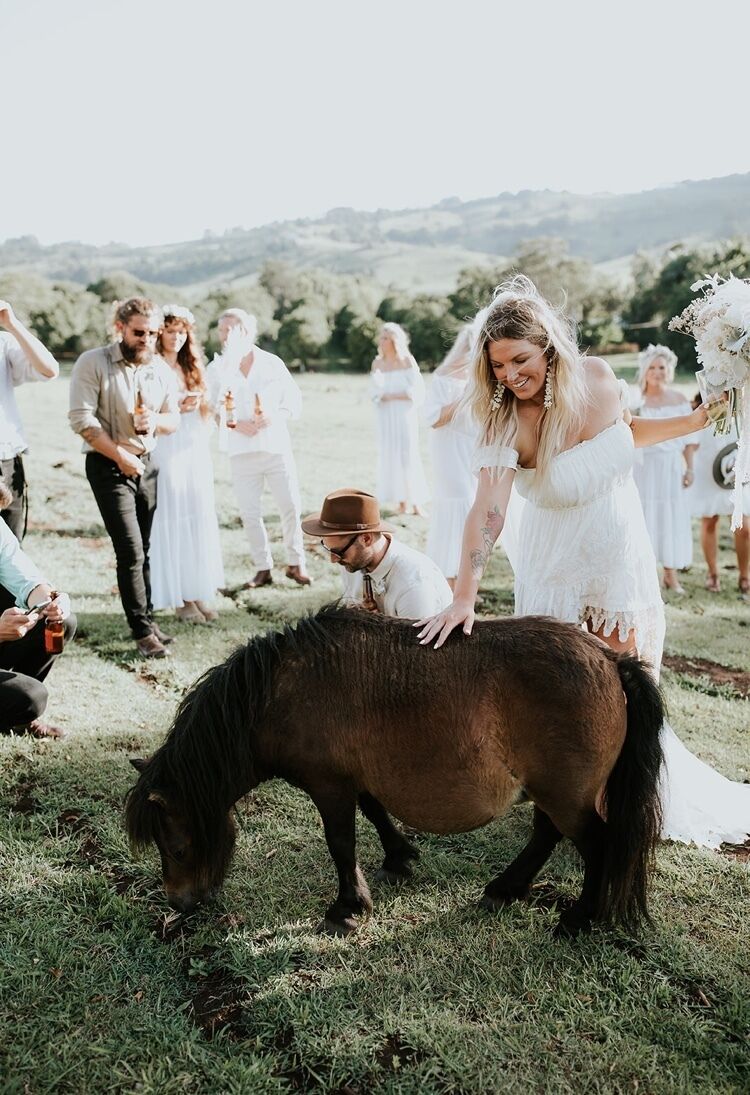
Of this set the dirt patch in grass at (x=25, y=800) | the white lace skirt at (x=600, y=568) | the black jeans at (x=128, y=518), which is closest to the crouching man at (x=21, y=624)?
the dirt patch in grass at (x=25, y=800)

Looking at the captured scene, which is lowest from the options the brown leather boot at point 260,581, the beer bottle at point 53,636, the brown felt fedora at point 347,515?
the brown leather boot at point 260,581

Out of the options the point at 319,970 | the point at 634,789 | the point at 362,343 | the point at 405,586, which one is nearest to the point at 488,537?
the point at 405,586

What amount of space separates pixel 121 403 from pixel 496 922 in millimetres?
4584

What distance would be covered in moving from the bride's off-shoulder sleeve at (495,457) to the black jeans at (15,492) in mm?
3712

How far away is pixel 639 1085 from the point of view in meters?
2.55

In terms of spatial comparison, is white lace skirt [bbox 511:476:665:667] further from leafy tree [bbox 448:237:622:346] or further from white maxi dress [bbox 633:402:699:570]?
leafy tree [bbox 448:237:622:346]

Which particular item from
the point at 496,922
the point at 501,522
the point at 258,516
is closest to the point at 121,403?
the point at 258,516

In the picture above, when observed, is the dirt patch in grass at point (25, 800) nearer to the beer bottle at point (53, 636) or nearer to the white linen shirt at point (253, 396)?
the beer bottle at point (53, 636)

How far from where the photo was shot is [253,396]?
8484 mm

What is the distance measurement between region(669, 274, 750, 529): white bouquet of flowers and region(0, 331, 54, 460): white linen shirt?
447 centimetres

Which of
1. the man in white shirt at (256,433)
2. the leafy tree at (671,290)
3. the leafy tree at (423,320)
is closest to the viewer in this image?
the man in white shirt at (256,433)

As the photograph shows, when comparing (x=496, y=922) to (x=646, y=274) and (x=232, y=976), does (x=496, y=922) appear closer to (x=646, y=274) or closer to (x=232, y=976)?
(x=232, y=976)

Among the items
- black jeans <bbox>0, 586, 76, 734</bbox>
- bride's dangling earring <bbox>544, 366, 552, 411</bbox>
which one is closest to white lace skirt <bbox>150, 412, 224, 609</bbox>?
black jeans <bbox>0, 586, 76, 734</bbox>

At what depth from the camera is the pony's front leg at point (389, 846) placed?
3662 mm
